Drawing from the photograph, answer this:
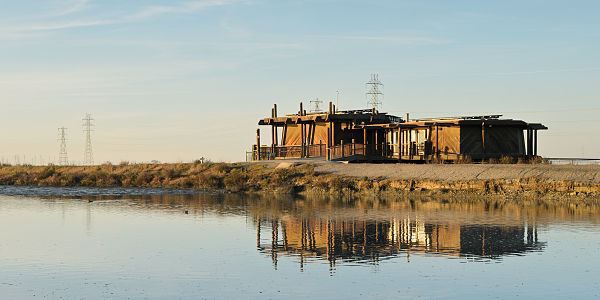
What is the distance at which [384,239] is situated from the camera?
22812 mm

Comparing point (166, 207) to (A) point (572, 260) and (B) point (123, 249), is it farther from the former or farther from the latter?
(A) point (572, 260)

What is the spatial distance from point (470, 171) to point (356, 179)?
7.23m

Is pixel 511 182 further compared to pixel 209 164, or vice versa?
pixel 209 164

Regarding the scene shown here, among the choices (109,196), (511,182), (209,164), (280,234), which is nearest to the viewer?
(280,234)

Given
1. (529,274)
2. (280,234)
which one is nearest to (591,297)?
(529,274)

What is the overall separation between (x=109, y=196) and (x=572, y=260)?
1281 inches

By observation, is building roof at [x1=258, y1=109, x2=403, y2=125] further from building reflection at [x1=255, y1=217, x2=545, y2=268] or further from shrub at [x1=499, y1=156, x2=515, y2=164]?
building reflection at [x1=255, y1=217, x2=545, y2=268]

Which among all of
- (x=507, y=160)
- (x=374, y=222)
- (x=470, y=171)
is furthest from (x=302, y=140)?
(x=374, y=222)

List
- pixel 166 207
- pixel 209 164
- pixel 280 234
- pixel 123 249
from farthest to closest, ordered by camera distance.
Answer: pixel 209 164
pixel 166 207
pixel 280 234
pixel 123 249

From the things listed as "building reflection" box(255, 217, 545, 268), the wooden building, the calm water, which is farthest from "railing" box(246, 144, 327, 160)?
"building reflection" box(255, 217, 545, 268)

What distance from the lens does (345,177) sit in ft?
148

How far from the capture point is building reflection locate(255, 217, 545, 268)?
20.0 m

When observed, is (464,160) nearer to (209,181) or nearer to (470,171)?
(470,171)

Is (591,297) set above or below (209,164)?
below
